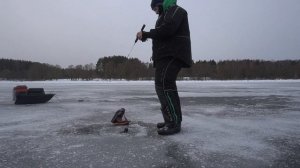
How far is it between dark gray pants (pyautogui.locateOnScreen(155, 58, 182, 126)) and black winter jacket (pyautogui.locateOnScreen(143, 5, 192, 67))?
10 centimetres

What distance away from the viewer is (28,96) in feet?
21.3

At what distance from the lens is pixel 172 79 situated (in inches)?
125

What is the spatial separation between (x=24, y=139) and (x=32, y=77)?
70.8 metres

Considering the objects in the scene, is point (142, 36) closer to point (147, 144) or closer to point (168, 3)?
point (168, 3)

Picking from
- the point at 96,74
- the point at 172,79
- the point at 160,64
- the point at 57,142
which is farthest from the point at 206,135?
the point at 96,74

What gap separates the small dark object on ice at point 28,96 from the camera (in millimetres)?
6429

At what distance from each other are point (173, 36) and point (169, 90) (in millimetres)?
642

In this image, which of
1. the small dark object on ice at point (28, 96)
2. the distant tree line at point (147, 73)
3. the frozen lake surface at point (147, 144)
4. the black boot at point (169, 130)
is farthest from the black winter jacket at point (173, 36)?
the distant tree line at point (147, 73)

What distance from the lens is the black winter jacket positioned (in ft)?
9.98

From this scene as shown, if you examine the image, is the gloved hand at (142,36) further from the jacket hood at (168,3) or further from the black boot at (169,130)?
the black boot at (169,130)

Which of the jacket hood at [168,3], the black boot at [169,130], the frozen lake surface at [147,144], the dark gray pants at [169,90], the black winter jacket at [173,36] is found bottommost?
the frozen lake surface at [147,144]

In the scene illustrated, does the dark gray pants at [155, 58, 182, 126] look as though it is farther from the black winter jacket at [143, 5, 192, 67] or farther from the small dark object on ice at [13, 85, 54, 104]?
the small dark object on ice at [13, 85, 54, 104]

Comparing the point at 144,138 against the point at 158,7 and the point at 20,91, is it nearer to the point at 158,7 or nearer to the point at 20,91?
the point at 158,7

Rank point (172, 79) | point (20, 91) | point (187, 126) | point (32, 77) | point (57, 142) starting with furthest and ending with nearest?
Answer: point (32, 77) → point (20, 91) → point (187, 126) → point (172, 79) → point (57, 142)
